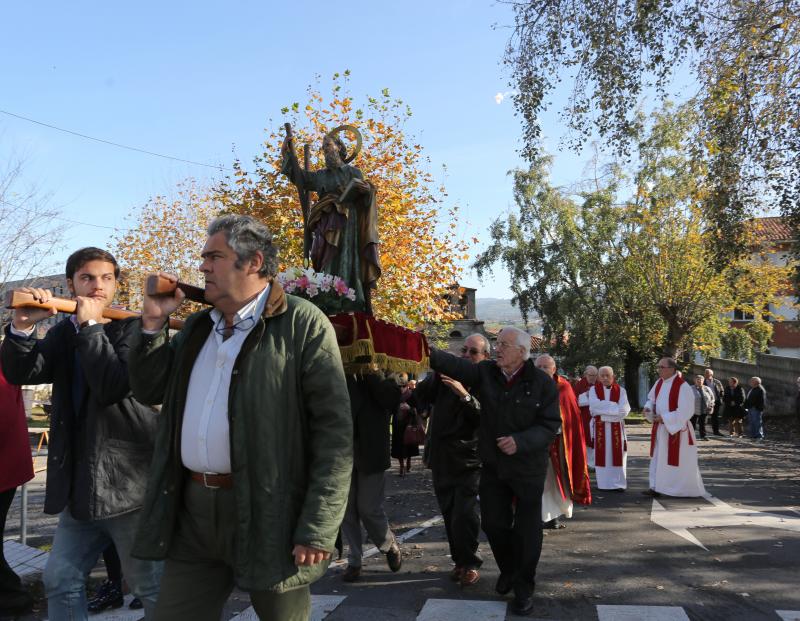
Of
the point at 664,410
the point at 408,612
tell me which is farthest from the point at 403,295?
the point at 408,612

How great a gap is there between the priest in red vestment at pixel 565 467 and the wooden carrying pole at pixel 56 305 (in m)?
5.09

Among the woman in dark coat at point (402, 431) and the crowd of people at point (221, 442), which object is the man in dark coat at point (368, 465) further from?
the woman in dark coat at point (402, 431)

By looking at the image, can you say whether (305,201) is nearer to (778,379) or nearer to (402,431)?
(402,431)

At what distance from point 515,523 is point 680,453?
6109 millimetres

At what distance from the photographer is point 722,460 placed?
15625 millimetres

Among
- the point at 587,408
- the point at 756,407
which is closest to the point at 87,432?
the point at 587,408

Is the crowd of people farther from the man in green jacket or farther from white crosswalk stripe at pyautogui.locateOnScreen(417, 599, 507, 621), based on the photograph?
white crosswalk stripe at pyautogui.locateOnScreen(417, 599, 507, 621)

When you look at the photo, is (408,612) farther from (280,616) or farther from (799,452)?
(799,452)

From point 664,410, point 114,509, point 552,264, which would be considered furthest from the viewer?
point 552,264

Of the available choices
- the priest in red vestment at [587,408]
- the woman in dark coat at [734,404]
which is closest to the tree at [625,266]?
the woman in dark coat at [734,404]

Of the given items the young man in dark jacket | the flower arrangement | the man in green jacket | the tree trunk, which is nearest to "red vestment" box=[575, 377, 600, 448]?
the flower arrangement

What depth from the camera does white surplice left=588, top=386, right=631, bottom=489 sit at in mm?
11055

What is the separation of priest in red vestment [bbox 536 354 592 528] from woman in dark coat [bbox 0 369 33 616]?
15.8ft

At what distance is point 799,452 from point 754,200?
30.5 ft
